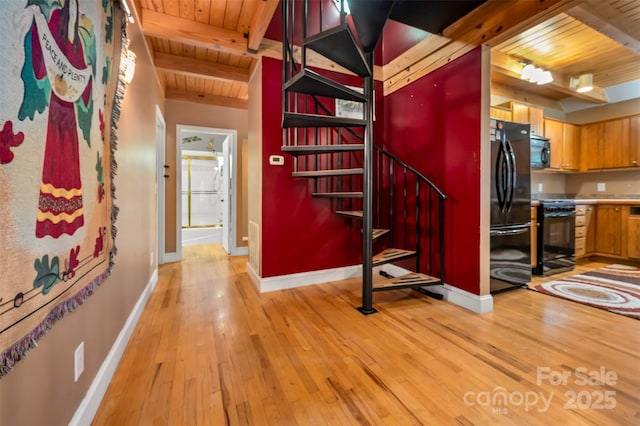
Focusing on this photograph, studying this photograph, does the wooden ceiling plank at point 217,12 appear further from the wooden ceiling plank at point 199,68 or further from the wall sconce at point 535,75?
the wall sconce at point 535,75

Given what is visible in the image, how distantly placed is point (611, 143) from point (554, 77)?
1595mm

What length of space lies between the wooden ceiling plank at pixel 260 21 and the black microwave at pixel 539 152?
3.90m

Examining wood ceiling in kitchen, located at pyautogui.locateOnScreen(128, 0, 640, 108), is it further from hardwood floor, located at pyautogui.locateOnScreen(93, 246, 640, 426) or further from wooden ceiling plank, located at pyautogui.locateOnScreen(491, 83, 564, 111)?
hardwood floor, located at pyautogui.locateOnScreen(93, 246, 640, 426)

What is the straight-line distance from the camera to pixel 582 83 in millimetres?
3746

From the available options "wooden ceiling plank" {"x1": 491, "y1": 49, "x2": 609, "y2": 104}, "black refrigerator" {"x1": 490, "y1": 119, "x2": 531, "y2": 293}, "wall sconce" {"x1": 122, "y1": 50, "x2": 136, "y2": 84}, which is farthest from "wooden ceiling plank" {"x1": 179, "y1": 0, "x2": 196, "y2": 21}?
"wooden ceiling plank" {"x1": 491, "y1": 49, "x2": 609, "y2": 104}

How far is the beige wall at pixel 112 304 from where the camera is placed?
2.64 feet

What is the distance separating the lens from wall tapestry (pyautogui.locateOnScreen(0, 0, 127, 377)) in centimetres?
69

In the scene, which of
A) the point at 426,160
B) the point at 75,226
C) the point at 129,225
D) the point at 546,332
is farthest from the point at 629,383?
the point at 129,225

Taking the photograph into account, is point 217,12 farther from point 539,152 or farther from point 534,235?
point 539,152

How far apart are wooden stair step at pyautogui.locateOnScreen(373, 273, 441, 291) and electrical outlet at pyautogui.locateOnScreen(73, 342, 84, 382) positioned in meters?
1.93

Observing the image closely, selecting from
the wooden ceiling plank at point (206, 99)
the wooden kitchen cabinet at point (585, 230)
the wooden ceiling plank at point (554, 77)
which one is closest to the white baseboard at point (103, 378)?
the wooden ceiling plank at point (206, 99)

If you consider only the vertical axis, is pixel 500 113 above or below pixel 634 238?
above

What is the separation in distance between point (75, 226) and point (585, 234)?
19.0ft

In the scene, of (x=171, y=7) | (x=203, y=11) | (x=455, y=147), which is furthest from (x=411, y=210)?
(x=171, y=7)
